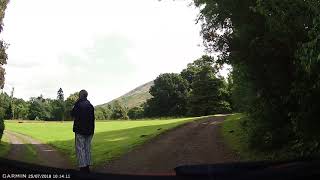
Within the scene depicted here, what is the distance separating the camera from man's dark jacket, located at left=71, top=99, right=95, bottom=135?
10242mm

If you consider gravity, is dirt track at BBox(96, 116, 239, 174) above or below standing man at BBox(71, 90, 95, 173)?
below

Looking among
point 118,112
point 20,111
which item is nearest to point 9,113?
point 20,111

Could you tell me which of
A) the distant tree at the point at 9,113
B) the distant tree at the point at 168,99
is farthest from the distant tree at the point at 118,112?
the distant tree at the point at 9,113

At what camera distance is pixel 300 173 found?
4.46 metres

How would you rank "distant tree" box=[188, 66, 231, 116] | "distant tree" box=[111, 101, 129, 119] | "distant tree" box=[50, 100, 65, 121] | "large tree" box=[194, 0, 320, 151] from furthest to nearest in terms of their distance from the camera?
"distant tree" box=[111, 101, 129, 119], "distant tree" box=[50, 100, 65, 121], "distant tree" box=[188, 66, 231, 116], "large tree" box=[194, 0, 320, 151]

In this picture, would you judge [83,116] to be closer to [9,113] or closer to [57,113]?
[57,113]

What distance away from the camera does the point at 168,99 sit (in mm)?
119812

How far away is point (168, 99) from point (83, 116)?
10960cm

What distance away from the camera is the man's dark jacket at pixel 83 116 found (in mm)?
10242

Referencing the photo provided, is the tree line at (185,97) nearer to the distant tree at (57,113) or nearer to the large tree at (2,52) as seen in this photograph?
the distant tree at (57,113)

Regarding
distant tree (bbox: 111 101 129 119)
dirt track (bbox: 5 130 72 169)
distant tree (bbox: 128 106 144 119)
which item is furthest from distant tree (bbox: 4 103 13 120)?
dirt track (bbox: 5 130 72 169)

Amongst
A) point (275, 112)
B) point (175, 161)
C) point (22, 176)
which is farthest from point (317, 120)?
point (22, 176)

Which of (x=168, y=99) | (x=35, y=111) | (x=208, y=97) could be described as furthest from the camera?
(x=35, y=111)

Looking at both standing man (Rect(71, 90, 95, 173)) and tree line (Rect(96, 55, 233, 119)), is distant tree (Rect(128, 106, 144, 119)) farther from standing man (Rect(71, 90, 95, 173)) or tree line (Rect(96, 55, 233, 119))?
standing man (Rect(71, 90, 95, 173))
